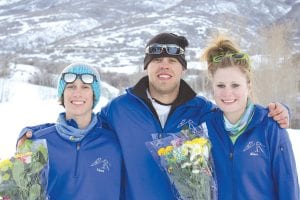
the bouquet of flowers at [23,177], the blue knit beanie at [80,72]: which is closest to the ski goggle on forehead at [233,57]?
the blue knit beanie at [80,72]

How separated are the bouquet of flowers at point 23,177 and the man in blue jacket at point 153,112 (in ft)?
2.03

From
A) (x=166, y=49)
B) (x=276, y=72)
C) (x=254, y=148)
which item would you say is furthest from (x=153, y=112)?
(x=276, y=72)

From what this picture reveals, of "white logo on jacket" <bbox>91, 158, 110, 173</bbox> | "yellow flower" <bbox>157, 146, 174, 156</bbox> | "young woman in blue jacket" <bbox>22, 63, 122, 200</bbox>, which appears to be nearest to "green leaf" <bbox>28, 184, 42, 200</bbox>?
"young woman in blue jacket" <bbox>22, 63, 122, 200</bbox>

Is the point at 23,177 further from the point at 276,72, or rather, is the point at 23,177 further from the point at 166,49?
the point at 276,72

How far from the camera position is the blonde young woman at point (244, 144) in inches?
98.9

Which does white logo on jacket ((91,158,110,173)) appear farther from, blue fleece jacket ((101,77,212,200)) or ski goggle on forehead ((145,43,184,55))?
ski goggle on forehead ((145,43,184,55))

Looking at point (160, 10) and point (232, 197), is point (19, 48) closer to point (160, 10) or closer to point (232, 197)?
point (160, 10)

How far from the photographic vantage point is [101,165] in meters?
2.75

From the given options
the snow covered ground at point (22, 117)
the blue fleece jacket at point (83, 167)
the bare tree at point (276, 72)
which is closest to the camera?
the blue fleece jacket at point (83, 167)

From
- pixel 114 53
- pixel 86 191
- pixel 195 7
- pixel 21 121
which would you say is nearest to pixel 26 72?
pixel 21 121

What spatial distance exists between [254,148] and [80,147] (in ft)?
3.34

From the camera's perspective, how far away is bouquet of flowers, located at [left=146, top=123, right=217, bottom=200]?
2.42 m

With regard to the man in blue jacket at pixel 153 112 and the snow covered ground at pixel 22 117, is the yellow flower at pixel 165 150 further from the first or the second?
the snow covered ground at pixel 22 117

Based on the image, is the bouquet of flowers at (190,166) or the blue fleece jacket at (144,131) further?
the blue fleece jacket at (144,131)
